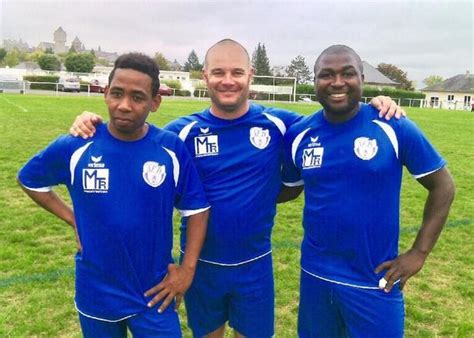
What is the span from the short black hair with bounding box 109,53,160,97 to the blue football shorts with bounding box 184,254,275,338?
1193 mm

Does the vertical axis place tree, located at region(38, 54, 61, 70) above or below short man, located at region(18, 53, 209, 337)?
above

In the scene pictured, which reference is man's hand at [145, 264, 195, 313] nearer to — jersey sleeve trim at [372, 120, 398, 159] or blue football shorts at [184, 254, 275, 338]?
blue football shorts at [184, 254, 275, 338]

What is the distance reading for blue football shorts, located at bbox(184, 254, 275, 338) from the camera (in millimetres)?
3041

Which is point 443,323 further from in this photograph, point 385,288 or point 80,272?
point 80,272

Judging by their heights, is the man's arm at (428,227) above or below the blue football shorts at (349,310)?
above

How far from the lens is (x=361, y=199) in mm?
2668

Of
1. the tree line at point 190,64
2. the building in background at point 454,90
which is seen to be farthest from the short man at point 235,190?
the building in background at point 454,90

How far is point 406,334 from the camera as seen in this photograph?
4164 mm

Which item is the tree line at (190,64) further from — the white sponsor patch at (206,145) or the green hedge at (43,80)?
the white sponsor patch at (206,145)

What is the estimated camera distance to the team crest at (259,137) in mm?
3029

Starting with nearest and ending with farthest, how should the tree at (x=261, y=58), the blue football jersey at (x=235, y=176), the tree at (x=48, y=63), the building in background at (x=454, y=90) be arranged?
the blue football jersey at (x=235, y=176) → the tree at (x=48, y=63) → the building in background at (x=454, y=90) → the tree at (x=261, y=58)

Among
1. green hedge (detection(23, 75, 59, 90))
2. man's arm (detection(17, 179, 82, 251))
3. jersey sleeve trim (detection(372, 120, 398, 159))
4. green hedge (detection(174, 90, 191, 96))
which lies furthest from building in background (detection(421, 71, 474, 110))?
man's arm (detection(17, 179, 82, 251))

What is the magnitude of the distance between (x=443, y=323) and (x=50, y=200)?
359cm

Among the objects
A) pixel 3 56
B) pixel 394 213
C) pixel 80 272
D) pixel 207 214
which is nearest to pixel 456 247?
pixel 394 213
